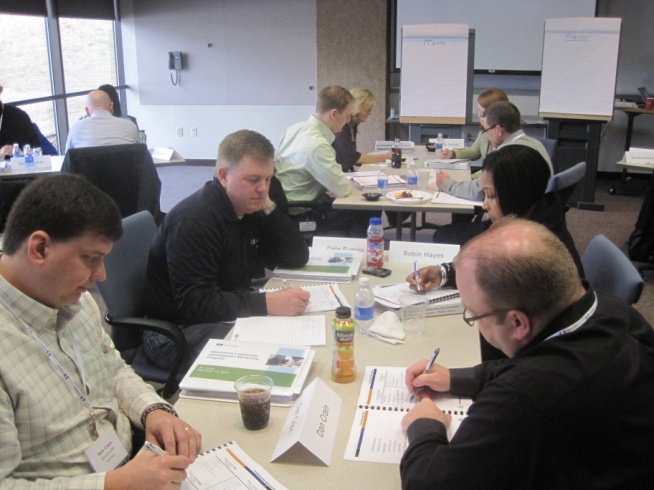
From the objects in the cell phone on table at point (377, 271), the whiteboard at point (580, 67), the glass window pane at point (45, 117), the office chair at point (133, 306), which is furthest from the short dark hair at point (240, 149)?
the glass window pane at point (45, 117)

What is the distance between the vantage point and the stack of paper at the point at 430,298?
2166mm

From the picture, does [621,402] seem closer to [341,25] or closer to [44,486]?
[44,486]

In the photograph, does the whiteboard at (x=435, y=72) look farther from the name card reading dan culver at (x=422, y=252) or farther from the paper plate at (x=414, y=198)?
the name card reading dan culver at (x=422, y=252)

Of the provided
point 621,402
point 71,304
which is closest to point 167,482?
point 71,304

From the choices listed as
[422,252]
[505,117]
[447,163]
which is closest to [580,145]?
[447,163]

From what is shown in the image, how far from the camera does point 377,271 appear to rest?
254 cm

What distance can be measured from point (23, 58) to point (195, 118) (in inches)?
99.0

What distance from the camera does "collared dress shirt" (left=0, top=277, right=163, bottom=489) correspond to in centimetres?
121

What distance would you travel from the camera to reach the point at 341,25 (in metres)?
8.08

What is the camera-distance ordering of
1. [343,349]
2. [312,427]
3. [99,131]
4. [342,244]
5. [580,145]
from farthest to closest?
[580,145], [99,131], [342,244], [343,349], [312,427]

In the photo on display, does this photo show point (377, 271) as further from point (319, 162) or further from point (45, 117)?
point (45, 117)

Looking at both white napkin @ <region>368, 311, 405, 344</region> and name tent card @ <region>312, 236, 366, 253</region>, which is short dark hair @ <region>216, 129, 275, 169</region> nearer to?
name tent card @ <region>312, 236, 366, 253</region>

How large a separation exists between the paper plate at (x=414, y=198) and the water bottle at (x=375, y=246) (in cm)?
122

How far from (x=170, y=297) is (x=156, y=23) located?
7.29 metres
